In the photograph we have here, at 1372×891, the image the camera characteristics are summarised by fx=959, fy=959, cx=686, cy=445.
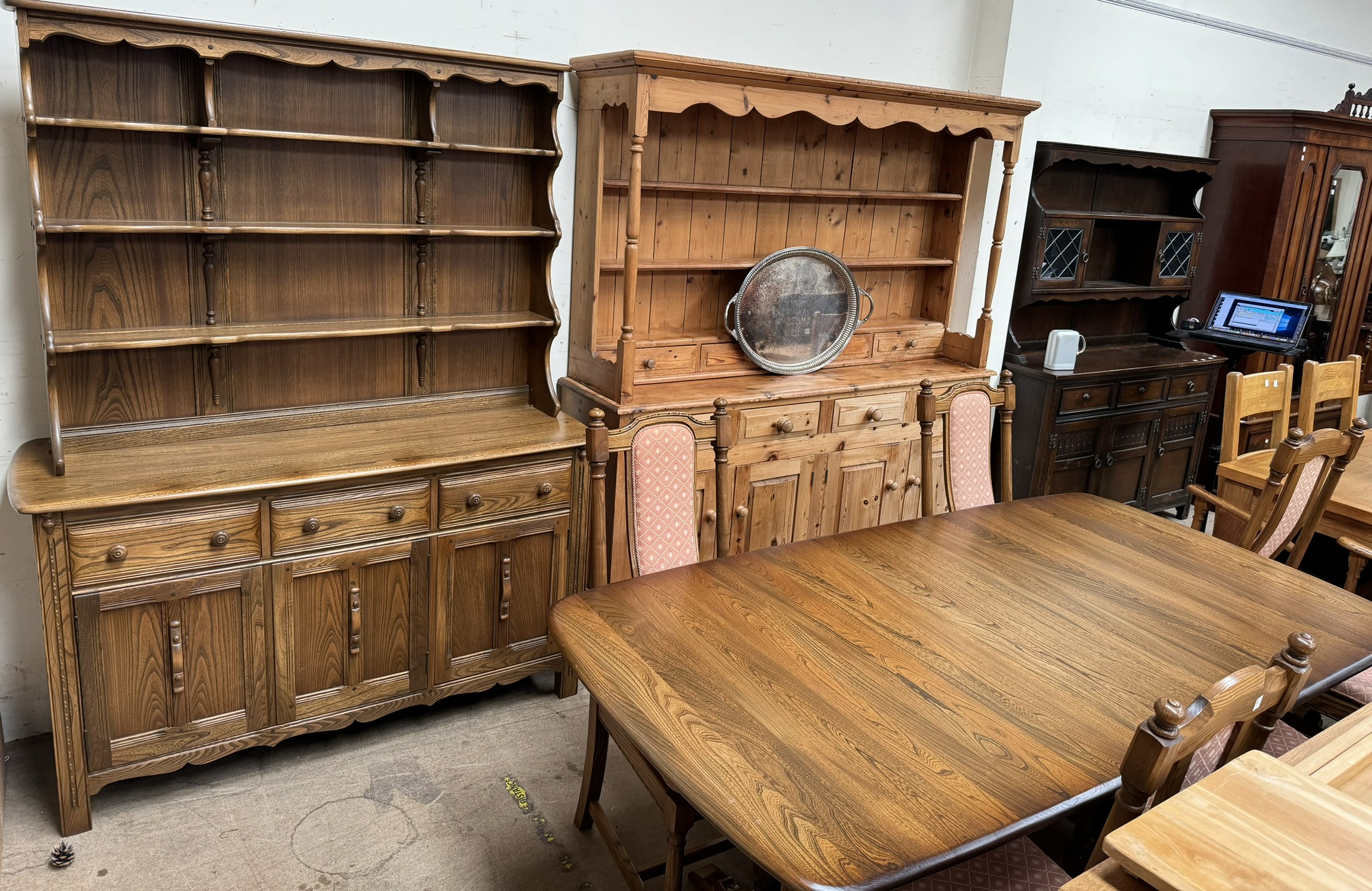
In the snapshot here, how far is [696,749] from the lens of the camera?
5.29ft

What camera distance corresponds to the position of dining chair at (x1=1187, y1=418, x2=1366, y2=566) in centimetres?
267

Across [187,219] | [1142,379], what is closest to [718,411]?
[187,219]

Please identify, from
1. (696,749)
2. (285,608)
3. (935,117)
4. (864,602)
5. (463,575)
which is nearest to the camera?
(696,749)

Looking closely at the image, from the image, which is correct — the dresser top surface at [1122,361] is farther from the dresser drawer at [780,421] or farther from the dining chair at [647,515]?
the dining chair at [647,515]

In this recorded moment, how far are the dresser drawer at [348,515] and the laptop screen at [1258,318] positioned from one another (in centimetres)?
430

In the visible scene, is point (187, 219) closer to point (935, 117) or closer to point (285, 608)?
point (285, 608)

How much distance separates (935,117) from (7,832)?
368cm

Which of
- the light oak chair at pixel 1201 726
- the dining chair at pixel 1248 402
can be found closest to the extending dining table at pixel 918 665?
the light oak chair at pixel 1201 726

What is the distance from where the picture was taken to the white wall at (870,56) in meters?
2.63

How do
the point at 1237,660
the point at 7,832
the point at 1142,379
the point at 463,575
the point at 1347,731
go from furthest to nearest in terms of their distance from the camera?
the point at 1142,379, the point at 463,575, the point at 7,832, the point at 1237,660, the point at 1347,731

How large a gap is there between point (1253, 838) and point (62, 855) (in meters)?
2.56

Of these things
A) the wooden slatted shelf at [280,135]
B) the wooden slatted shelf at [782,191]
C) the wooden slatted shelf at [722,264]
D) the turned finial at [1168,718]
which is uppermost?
the wooden slatted shelf at [280,135]

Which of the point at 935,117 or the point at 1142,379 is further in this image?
the point at 1142,379

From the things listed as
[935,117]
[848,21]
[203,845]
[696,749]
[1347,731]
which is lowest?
[203,845]
